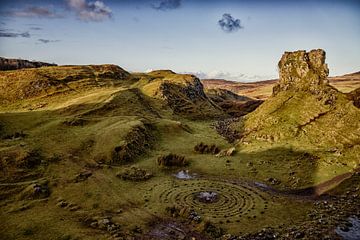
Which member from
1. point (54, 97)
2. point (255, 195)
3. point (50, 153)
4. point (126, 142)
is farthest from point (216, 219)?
point (54, 97)

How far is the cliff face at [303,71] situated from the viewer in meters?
80.2

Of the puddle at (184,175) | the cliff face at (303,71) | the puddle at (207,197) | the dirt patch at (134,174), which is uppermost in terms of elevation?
the cliff face at (303,71)

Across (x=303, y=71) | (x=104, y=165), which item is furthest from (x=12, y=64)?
(x=303, y=71)

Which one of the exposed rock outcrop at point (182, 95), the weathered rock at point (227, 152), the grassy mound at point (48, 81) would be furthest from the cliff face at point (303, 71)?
the grassy mound at point (48, 81)

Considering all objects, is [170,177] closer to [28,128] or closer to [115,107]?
[28,128]

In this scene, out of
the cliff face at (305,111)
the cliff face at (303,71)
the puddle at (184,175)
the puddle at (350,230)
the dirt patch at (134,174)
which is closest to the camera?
the puddle at (350,230)

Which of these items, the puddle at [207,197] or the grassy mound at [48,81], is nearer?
the puddle at [207,197]

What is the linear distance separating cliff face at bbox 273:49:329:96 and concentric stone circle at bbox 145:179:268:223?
39.9 m

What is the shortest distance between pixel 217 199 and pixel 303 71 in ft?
168

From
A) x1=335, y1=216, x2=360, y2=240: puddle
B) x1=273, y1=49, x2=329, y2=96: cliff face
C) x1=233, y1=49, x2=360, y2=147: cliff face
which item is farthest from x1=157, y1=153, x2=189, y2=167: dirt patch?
x1=273, y1=49, x2=329, y2=96: cliff face

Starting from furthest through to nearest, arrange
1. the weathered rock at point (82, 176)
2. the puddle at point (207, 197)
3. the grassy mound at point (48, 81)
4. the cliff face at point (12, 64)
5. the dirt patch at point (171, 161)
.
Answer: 1. the cliff face at point (12, 64)
2. the grassy mound at point (48, 81)
3. the dirt patch at point (171, 161)
4. the weathered rock at point (82, 176)
5. the puddle at point (207, 197)

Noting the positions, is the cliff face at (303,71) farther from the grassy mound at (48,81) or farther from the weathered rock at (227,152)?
the grassy mound at (48,81)

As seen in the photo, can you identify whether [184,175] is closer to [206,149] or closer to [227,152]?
[227,152]

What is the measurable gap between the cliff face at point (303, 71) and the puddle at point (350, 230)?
44.1 m
